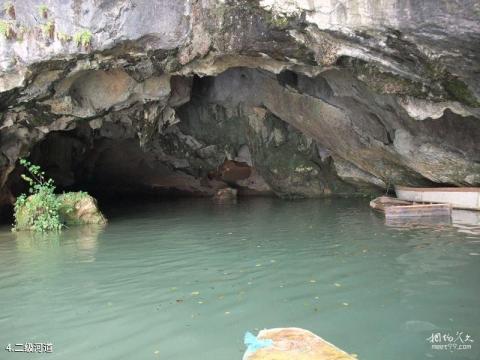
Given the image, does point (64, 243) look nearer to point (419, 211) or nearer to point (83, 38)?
point (83, 38)

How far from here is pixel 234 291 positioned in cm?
540

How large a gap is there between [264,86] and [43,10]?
25.5ft

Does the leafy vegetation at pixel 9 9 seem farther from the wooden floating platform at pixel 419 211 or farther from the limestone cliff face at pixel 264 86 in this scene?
the wooden floating platform at pixel 419 211

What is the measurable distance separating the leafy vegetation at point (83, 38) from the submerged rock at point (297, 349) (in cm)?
770

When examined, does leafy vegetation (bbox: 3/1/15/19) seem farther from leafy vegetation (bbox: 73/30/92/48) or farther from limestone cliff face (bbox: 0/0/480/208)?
leafy vegetation (bbox: 73/30/92/48)

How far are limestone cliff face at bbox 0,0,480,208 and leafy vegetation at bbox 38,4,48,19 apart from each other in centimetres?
3

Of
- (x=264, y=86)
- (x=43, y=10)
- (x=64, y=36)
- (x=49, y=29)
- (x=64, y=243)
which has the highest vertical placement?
(x=43, y=10)

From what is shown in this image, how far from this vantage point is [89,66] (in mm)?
9938

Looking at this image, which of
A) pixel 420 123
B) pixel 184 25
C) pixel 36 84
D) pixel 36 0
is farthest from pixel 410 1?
pixel 36 84

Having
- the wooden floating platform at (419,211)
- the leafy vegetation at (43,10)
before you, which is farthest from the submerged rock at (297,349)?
the leafy vegetation at (43,10)

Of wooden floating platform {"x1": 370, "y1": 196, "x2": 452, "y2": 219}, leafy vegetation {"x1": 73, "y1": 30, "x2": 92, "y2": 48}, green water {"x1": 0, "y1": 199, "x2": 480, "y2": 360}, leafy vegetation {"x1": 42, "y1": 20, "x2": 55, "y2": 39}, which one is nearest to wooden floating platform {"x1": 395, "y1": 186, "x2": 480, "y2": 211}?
wooden floating platform {"x1": 370, "y1": 196, "x2": 452, "y2": 219}

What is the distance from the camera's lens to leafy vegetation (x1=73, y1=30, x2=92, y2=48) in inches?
353

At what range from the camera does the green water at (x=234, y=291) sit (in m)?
4.00

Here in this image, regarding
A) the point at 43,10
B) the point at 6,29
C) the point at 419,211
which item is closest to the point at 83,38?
the point at 43,10
